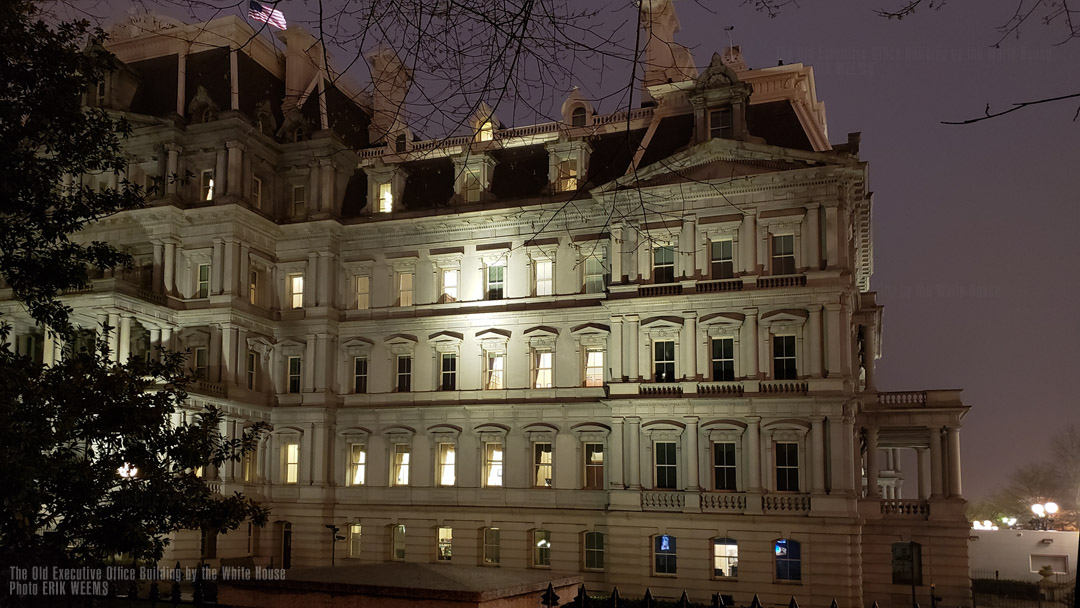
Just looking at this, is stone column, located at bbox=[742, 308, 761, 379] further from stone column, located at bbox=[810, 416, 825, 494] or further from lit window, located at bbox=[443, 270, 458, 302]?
lit window, located at bbox=[443, 270, 458, 302]

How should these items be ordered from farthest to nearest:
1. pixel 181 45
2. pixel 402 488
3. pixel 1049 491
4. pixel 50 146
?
1. pixel 1049 491
2. pixel 181 45
3. pixel 402 488
4. pixel 50 146

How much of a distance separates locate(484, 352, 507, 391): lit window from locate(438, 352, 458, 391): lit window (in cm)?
142

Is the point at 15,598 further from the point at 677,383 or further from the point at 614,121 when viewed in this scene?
the point at 614,121

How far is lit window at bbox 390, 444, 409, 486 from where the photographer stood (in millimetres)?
41062

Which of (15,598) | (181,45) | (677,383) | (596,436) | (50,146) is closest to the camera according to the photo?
(15,598)

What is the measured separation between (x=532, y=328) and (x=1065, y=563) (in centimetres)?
2466

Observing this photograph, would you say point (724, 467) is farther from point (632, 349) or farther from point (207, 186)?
point (207, 186)

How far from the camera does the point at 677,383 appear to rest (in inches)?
1396

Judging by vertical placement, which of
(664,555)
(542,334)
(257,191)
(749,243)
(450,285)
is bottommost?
(664,555)

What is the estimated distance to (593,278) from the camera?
39.0 metres

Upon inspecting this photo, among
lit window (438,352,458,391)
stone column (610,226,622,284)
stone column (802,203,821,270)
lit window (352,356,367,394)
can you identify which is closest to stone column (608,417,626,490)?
stone column (610,226,622,284)

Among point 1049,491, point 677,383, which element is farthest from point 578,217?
point 1049,491

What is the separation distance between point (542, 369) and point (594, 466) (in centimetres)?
439

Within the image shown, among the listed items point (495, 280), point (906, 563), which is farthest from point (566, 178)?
point (906, 563)
